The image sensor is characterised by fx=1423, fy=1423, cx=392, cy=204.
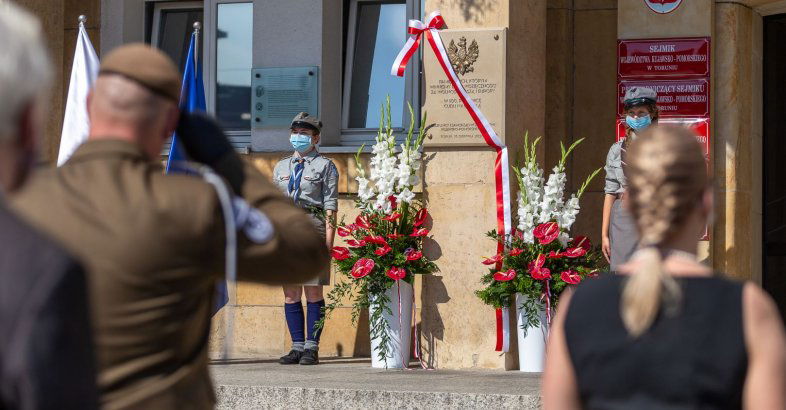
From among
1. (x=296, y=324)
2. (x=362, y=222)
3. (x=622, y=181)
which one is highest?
(x=622, y=181)

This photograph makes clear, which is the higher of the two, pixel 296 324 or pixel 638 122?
pixel 638 122

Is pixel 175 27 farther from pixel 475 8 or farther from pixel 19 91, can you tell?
pixel 19 91

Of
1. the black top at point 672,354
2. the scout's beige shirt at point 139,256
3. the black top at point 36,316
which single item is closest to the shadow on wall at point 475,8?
the scout's beige shirt at point 139,256

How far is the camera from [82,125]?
10.2 meters

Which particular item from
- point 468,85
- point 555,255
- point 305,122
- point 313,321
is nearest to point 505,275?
point 555,255

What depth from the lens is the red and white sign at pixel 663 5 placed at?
34.4 feet

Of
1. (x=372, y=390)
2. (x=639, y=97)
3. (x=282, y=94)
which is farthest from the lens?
(x=282, y=94)

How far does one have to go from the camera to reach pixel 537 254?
996cm

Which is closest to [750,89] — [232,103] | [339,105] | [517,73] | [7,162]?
[517,73]

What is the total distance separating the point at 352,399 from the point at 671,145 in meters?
5.56

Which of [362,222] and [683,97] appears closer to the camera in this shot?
[362,222]

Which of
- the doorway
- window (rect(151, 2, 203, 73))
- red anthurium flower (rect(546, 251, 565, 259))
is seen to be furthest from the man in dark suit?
window (rect(151, 2, 203, 73))

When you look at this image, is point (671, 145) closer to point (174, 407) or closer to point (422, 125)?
point (174, 407)

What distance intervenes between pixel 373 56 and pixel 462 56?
1813 millimetres
